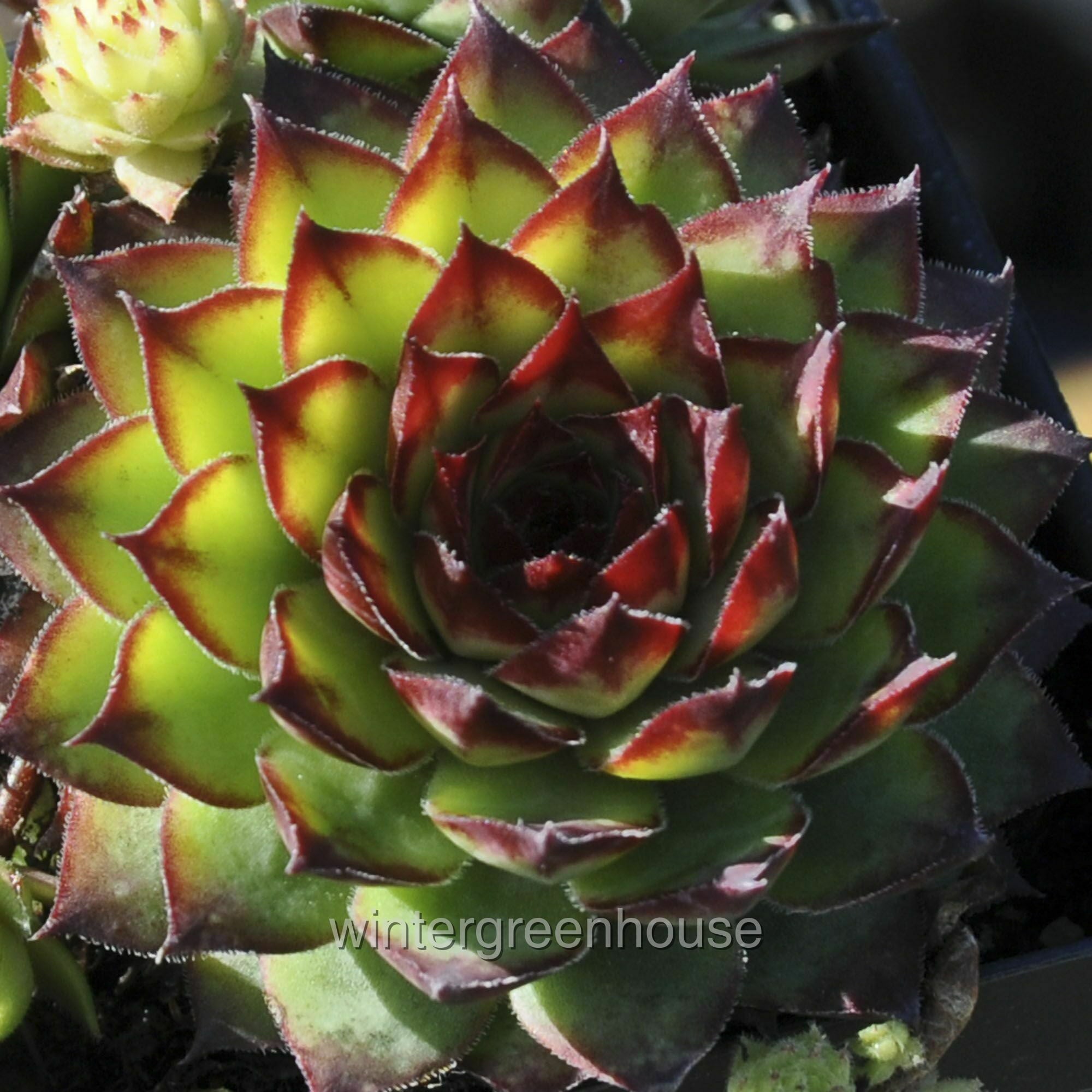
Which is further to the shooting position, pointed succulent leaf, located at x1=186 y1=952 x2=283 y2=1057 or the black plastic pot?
the black plastic pot

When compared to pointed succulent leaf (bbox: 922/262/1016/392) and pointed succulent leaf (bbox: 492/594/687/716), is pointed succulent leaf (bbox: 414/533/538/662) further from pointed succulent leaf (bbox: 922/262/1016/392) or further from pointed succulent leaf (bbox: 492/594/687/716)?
pointed succulent leaf (bbox: 922/262/1016/392)

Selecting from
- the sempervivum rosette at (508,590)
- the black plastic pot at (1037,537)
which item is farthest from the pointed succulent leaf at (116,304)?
the black plastic pot at (1037,537)

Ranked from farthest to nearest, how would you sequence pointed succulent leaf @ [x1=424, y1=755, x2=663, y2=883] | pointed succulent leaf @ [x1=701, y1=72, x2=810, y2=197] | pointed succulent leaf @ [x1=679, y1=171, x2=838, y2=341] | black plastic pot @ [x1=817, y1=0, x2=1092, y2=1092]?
1. black plastic pot @ [x1=817, y1=0, x2=1092, y2=1092]
2. pointed succulent leaf @ [x1=701, y1=72, x2=810, y2=197]
3. pointed succulent leaf @ [x1=679, y1=171, x2=838, y2=341]
4. pointed succulent leaf @ [x1=424, y1=755, x2=663, y2=883]

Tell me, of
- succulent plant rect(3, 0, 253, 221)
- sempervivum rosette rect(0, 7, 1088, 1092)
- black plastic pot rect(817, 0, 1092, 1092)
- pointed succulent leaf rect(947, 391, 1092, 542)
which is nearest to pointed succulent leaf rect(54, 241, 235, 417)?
sempervivum rosette rect(0, 7, 1088, 1092)

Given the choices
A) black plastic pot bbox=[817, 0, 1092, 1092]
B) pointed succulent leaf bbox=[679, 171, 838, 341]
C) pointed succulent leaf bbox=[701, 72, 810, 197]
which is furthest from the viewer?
black plastic pot bbox=[817, 0, 1092, 1092]

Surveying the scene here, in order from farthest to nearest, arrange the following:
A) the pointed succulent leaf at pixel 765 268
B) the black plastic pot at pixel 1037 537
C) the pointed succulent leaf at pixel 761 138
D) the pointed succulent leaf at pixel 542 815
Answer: the black plastic pot at pixel 1037 537 < the pointed succulent leaf at pixel 761 138 < the pointed succulent leaf at pixel 765 268 < the pointed succulent leaf at pixel 542 815

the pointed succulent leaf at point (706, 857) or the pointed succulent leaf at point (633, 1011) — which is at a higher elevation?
the pointed succulent leaf at point (706, 857)

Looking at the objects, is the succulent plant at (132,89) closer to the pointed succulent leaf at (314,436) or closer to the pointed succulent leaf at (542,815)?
the pointed succulent leaf at (314,436)

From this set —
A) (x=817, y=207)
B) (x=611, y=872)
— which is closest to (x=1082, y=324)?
(x=817, y=207)

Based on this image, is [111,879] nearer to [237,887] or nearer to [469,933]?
[237,887]
